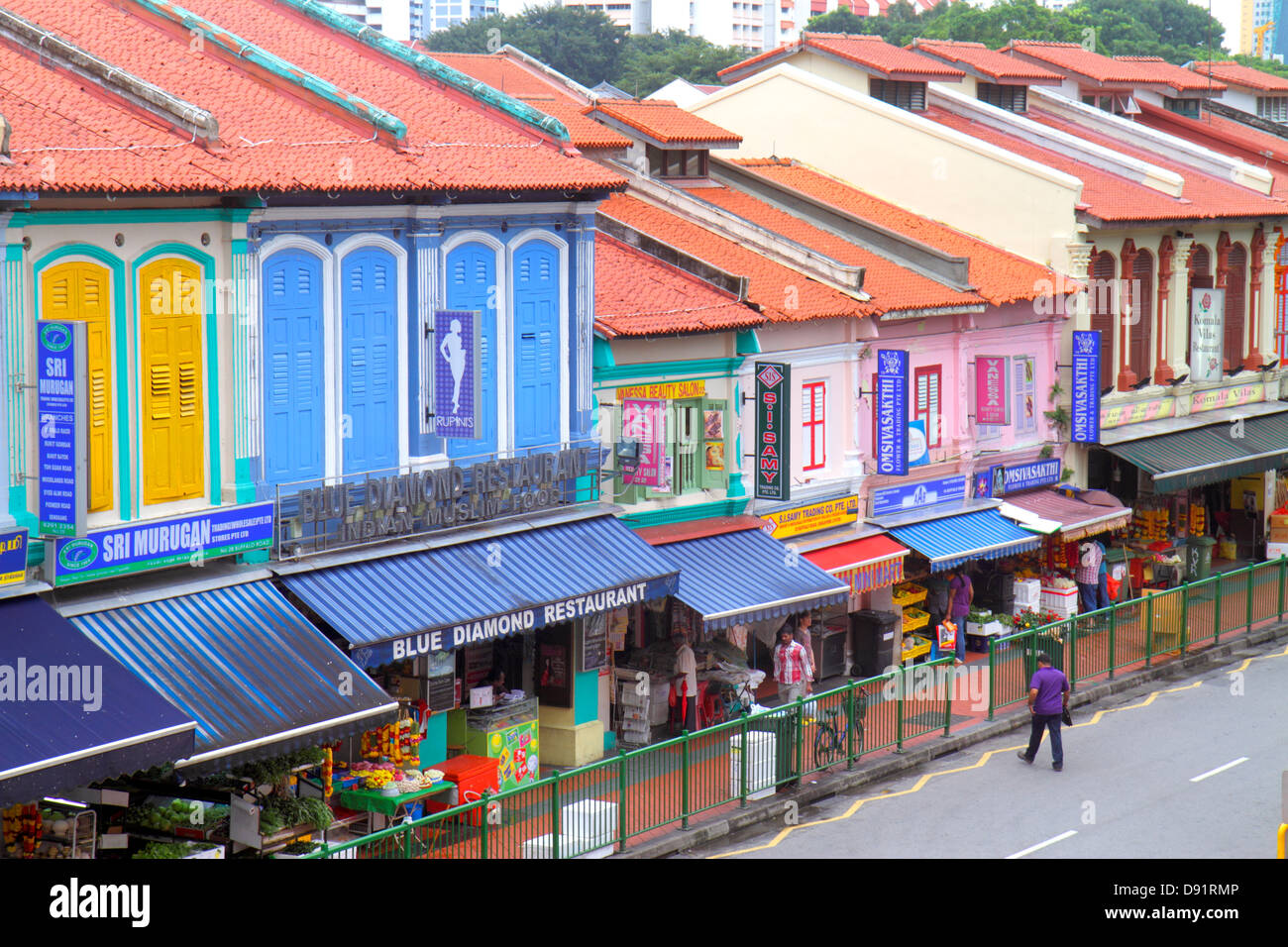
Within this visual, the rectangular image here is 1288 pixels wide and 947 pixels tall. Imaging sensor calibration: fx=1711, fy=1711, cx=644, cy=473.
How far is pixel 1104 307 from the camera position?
34.3 meters

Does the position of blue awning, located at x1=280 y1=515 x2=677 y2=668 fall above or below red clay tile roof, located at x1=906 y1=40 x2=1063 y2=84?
below

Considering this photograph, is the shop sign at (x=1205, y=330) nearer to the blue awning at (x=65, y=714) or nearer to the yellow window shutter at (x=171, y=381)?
the yellow window shutter at (x=171, y=381)

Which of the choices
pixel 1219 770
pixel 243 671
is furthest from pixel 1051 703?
pixel 243 671

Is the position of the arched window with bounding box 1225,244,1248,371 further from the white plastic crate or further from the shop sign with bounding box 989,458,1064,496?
the white plastic crate

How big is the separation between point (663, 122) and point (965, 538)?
31.1ft

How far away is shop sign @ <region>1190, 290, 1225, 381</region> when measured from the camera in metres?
37.0

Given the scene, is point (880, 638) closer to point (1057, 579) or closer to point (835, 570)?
point (835, 570)

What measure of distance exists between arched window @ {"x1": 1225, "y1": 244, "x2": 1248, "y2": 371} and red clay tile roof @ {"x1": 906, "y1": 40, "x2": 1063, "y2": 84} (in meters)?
6.63

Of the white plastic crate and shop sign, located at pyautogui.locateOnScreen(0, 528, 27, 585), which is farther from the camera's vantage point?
the white plastic crate

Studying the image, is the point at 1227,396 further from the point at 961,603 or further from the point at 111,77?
the point at 111,77

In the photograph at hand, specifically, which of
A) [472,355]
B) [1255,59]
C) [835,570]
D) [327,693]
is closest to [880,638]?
[835,570]

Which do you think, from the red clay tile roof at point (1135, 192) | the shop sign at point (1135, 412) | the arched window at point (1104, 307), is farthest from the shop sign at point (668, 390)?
the shop sign at point (1135, 412)

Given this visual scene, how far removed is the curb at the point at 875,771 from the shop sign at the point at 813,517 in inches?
162

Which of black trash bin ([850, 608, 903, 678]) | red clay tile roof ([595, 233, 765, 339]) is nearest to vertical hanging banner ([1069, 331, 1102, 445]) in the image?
black trash bin ([850, 608, 903, 678])
